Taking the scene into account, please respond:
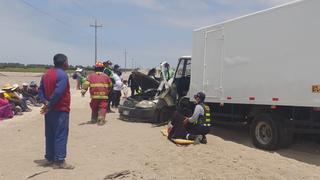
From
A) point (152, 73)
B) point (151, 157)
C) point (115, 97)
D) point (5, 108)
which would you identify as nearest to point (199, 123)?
point (151, 157)

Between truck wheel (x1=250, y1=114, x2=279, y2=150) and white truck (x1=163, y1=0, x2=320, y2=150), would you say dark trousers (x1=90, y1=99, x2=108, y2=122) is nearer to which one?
white truck (x1=163, y1=0, x2=320, y2=150)

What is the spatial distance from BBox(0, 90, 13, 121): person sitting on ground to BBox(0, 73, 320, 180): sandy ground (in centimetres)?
285

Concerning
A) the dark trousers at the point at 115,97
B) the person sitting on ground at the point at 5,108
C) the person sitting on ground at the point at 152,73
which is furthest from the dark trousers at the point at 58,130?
the dark trousers at the point at 115,97

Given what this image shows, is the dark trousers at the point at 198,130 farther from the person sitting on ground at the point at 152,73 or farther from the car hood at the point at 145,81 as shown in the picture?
the person sitting on ground at the point at 152,73

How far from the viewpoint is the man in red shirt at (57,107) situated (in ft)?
29.4

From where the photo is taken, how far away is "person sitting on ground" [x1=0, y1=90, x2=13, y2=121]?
1742 cm

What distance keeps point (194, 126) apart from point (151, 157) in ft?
7.12

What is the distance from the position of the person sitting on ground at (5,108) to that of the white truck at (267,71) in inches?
264

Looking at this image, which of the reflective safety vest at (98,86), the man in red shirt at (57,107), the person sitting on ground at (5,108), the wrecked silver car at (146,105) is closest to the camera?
the man in red shirt at (57,107)

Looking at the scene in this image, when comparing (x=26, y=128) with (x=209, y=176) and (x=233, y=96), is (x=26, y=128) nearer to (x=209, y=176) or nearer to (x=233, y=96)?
(x=233, y=96)

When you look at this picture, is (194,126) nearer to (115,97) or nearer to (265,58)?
(265,58)

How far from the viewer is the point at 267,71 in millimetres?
11602

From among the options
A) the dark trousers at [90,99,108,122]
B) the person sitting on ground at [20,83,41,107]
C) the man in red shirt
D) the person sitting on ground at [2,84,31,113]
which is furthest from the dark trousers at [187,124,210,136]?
the person sitting on ground at [20,83,41,107]

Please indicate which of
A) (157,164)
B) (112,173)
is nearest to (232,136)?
(157,164)
